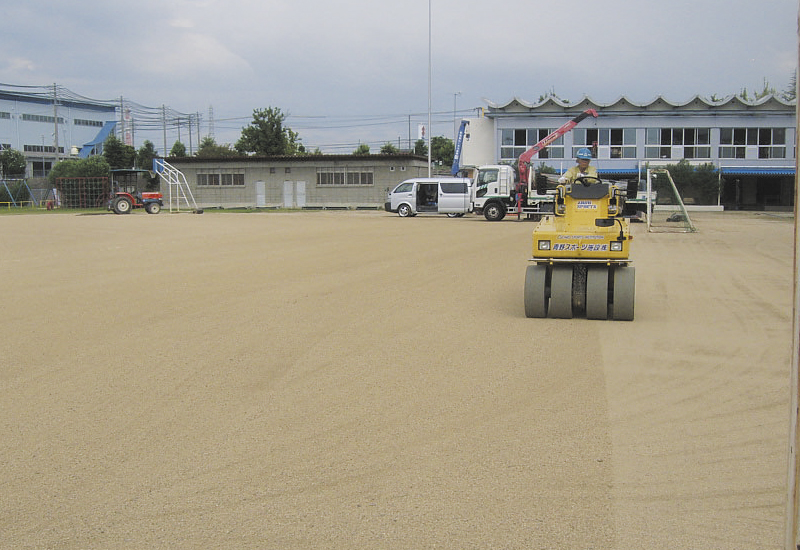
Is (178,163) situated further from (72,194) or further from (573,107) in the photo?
(573,107)

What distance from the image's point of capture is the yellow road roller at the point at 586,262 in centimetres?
1039

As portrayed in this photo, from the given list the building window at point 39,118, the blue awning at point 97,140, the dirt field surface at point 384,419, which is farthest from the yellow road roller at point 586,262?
the building window at point 39,118

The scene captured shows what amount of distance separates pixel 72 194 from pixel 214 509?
5104 centimetres

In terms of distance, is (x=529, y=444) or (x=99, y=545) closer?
(x=99, y=545)

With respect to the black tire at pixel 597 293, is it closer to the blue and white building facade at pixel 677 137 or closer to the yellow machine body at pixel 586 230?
the yellow machine body at pixel 586 230

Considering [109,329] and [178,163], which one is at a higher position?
[178,163]

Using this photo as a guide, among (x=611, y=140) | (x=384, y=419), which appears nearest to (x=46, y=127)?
(x=611, y=140)

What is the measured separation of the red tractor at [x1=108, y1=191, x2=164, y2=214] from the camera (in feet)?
141

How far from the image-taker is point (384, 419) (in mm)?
6199

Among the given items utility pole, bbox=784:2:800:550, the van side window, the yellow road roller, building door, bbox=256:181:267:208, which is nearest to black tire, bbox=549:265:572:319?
the yellow road roller

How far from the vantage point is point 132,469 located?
5141 millimetres

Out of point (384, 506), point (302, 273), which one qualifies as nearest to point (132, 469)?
point (384, 506)

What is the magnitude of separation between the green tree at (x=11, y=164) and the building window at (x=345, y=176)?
38.1 m

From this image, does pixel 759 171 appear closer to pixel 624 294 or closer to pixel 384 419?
pixel 624 294
